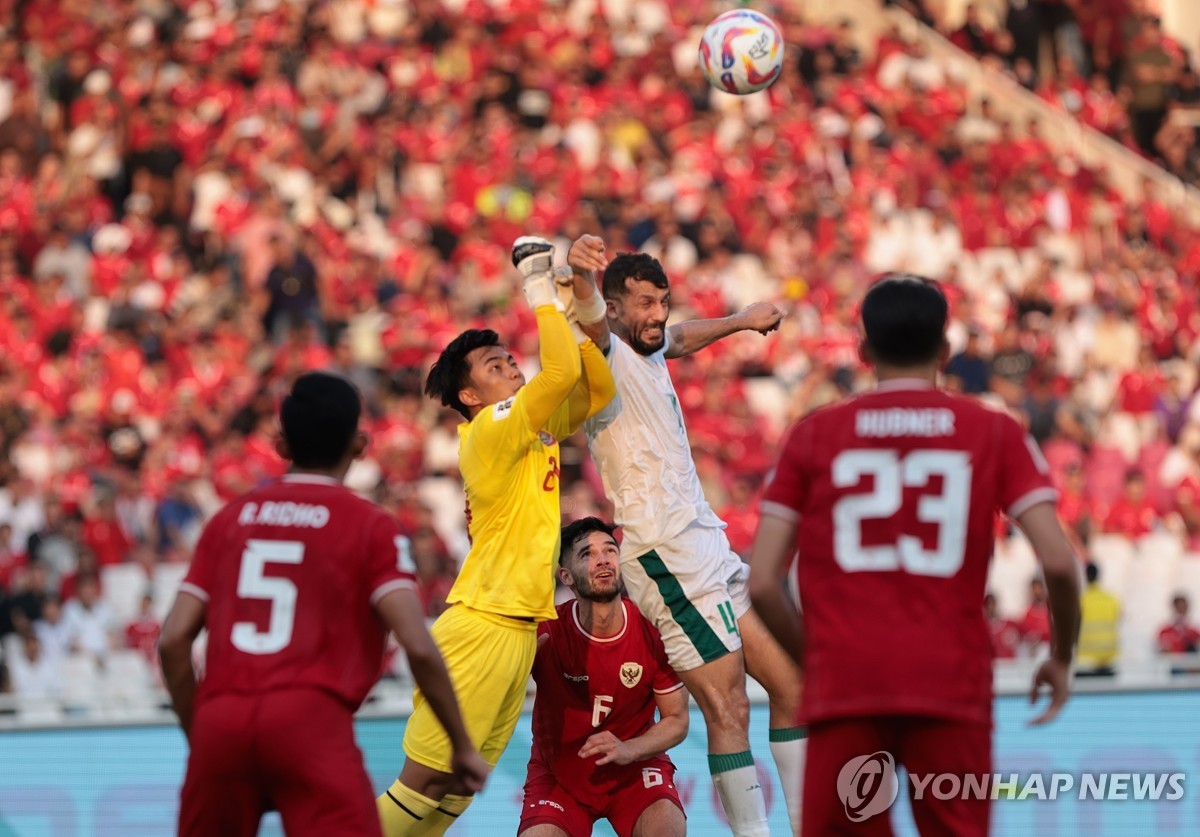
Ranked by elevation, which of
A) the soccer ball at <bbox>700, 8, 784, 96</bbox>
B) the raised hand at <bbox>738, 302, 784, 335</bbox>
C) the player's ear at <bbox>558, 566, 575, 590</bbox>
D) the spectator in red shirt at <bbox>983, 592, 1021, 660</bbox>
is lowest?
the spectator in red shirt at <bbox>983, 592, 1021, 660</bbox>

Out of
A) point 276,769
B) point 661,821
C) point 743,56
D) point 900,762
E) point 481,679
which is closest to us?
point 900,762

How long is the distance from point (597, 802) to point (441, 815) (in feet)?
3.09

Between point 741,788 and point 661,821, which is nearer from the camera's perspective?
point 741,788

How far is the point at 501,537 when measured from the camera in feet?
26.0

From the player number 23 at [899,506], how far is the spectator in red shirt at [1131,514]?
35.2ft

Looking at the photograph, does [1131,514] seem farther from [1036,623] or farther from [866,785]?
[866,785]

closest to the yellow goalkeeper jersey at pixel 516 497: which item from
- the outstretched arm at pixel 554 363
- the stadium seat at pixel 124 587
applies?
the outstretched arm at pixel 554 363

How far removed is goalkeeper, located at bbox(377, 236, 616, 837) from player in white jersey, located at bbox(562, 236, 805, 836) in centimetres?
23

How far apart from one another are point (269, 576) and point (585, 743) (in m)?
3.05

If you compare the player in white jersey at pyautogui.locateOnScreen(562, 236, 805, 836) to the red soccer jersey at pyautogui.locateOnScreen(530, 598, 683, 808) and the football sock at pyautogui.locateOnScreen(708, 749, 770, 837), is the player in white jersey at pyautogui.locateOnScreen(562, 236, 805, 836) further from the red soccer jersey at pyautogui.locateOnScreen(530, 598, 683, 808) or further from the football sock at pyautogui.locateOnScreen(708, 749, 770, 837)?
the red soccer jersey at pyautogui.locateOnScreen(530, 598, 683, 808)

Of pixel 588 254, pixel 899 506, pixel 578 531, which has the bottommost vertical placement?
pixel 578 531

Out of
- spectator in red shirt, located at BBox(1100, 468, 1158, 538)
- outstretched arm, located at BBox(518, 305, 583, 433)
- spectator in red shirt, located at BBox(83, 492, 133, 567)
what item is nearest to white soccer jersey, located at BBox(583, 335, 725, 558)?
outstretched arm, located at BBox(518, 305, 583, 433)

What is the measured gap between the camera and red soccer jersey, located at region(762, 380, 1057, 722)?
536 cm

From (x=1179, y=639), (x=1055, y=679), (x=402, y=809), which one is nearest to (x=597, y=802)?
(x=402, y=809)
